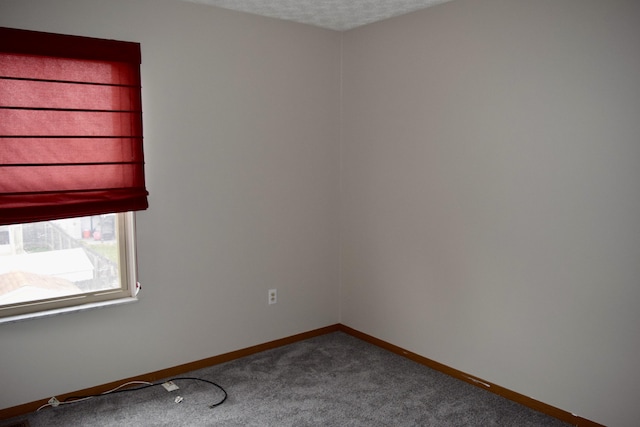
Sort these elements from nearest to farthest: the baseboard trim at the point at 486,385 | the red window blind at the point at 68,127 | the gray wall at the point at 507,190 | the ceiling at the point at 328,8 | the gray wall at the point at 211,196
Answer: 1. the gray wall at the point at 507,190
2. the red window blind at the point at 68,127
3. the baseboard trim at the point at 486,385
4. the gray wall at the point at 211,196
5. the ceiling at the point at 328,8

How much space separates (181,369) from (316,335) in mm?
1104

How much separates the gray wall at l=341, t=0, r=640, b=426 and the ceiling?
0.13 metres

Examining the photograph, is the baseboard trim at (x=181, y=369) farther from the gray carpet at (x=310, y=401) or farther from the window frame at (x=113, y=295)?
the window frame at (x=113, y=295)

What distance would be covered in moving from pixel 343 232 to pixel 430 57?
1482mm

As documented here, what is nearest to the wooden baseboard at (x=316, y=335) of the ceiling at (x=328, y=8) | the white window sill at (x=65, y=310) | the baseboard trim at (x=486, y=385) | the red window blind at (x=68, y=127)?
the baseboard trim at (x=486, y=385)

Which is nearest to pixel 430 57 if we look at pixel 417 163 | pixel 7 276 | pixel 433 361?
pixel 417 163

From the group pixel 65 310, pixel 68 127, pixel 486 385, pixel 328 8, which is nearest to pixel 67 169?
pixel 68 127

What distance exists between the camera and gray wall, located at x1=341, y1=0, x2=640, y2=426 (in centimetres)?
260

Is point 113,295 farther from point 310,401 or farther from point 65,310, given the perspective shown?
point 310,401

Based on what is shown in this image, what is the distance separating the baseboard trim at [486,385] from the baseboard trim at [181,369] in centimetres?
39

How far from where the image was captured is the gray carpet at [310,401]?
2850 mm

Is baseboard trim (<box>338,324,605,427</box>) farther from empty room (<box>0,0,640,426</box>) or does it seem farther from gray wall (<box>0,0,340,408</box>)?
gray wall (<box>0,0,340,408</box>)

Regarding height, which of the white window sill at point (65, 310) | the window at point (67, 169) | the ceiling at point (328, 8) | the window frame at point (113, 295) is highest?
the ceiling at point (328, 8)

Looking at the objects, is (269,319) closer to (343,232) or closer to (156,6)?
(343,232)
